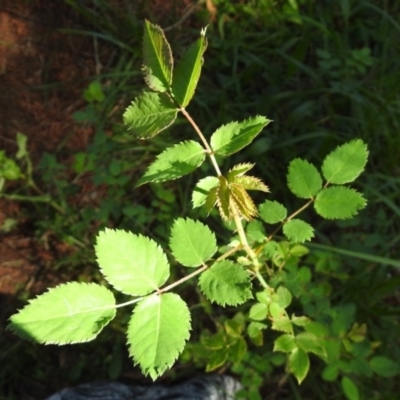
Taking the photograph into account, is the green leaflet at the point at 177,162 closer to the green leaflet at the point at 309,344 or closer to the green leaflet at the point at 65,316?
the green leaflet at the point at 65,316

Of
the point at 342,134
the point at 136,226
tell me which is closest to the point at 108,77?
the point at 136,226

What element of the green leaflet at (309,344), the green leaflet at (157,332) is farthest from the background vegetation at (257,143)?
the green leaflet at (157,332)

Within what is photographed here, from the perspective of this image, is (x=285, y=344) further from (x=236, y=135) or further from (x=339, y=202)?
(x=236, y=135)

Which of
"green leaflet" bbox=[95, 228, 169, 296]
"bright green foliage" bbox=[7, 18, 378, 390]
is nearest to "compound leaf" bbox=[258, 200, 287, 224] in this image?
"bright green foliage" bbox=[7, 18, 378, 390]

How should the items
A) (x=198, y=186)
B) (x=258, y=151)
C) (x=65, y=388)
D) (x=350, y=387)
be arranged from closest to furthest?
(x=198, y=186) < (x=350, y=387) < (x=65, y=388) < (x=258, y=151)

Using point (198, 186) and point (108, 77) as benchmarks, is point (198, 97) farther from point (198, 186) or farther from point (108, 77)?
point (198, 186)

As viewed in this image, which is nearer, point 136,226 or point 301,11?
point 136,226
